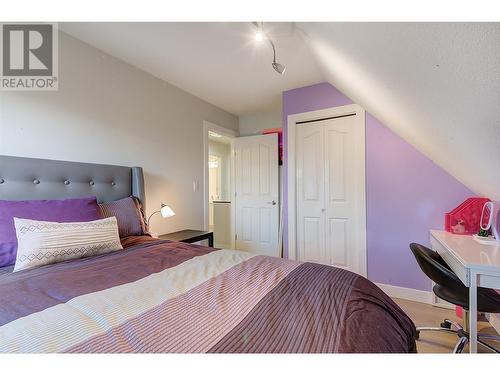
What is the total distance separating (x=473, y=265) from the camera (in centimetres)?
126

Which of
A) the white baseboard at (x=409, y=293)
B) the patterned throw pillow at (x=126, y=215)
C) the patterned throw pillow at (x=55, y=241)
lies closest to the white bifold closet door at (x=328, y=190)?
the white baseboard at (x=409, y=293)

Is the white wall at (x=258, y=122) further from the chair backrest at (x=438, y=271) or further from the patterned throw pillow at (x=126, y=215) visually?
the chair backrest at (x=438, y=271)

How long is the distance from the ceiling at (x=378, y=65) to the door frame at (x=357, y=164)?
15.6 inches

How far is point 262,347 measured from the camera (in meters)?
0.63

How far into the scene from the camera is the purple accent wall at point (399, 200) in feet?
7.35

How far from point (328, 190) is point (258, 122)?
1.77m

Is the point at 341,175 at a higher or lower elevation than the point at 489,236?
higher

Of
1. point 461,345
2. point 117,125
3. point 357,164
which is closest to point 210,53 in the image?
point 117,125

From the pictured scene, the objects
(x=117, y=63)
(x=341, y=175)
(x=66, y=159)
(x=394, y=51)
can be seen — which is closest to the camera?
(x=394, y=51)

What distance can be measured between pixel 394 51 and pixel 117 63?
2334 mm

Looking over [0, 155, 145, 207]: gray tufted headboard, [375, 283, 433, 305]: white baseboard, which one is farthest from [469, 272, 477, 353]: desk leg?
[0, 155, 145, 207]: gray tufted headboard

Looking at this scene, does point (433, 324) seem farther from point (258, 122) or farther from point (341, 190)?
point (258, 122)
